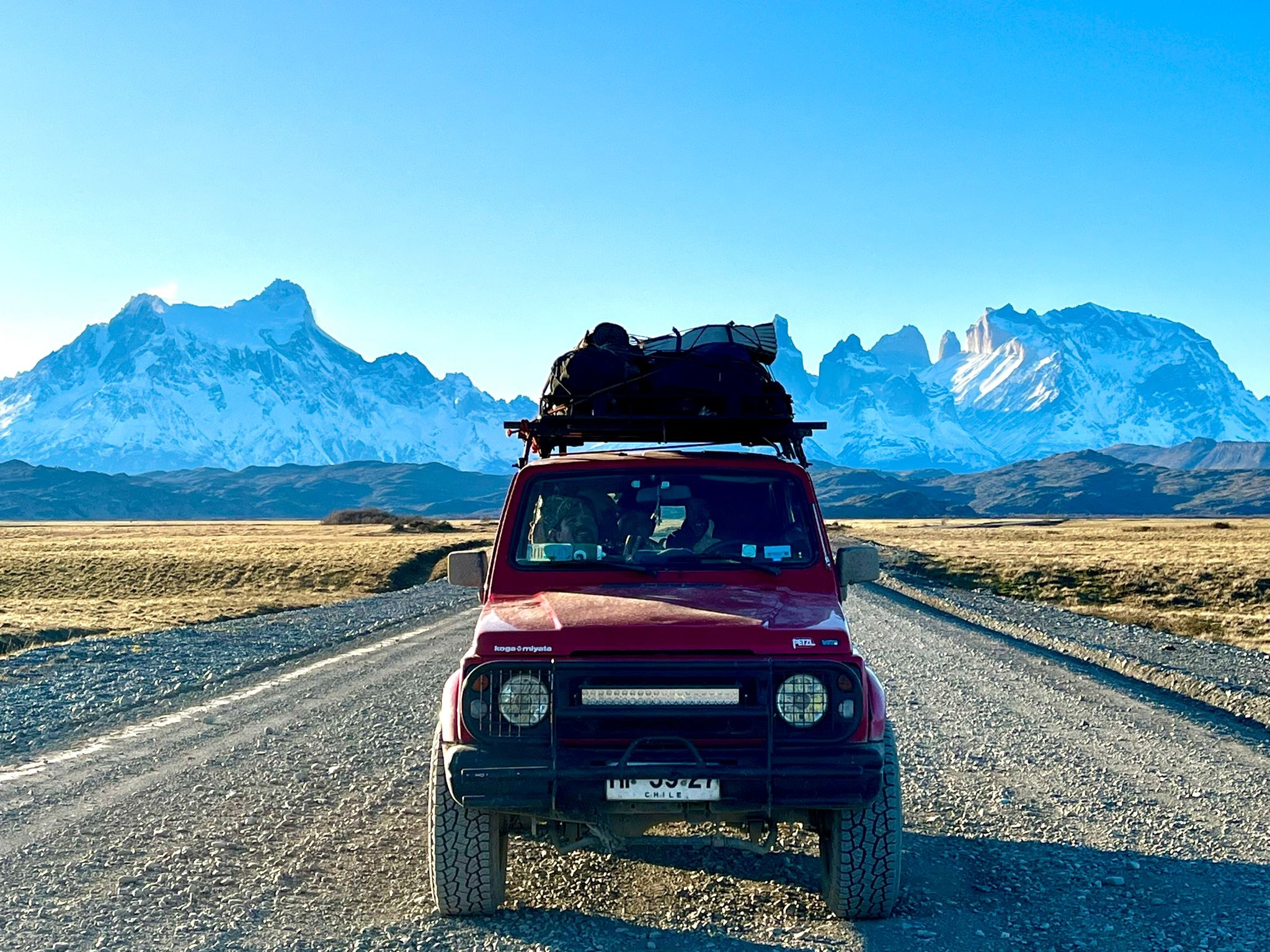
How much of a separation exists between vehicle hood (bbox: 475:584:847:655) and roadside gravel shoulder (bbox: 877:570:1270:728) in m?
7.90

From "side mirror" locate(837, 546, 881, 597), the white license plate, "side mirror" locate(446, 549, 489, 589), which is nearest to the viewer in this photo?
the white license plate

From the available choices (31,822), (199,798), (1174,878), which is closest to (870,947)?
(1174,878)

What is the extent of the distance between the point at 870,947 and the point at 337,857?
3.19 meters

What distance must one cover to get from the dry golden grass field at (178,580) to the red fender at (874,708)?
19756mm

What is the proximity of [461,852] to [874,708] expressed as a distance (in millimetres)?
2161

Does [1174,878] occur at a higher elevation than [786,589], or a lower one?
lower

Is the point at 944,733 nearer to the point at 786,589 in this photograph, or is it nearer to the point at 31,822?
the point at 786,589

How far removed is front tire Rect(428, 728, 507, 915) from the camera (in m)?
5.35

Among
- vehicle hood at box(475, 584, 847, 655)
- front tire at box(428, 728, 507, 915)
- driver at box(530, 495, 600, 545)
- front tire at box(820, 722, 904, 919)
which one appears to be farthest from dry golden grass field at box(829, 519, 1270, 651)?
front tire at box(428, 728, 507, 915)

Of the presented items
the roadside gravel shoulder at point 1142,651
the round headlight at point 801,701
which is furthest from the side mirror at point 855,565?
the roadside gravel shoulder at point 1142,651

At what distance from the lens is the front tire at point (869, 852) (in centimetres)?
527

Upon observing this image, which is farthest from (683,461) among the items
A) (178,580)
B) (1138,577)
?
(178,580)

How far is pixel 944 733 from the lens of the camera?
10.0 metres

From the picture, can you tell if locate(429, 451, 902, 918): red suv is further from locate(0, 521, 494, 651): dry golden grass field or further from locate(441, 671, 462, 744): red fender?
locate(0, 521, 494, 651): dry golden grass field
